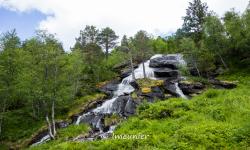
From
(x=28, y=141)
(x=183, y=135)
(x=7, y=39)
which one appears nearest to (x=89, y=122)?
(x=28, y=141)

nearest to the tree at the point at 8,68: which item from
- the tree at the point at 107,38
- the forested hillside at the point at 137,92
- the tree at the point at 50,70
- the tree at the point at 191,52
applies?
the forested hillside at the point at 137,92

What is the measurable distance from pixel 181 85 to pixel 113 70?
24.9 metres

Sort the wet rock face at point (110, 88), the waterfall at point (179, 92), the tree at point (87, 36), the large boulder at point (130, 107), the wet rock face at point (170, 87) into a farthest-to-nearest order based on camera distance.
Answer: the tree at point (87, 36)
the wet rock face at point (110, 88)
the wet rock face at point (170, 87)
the waterfall at point (179, 92)
the large boulder at point (130, 107)

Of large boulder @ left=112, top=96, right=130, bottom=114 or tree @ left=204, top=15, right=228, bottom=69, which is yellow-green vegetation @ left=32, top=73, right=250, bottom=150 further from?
tree @ left=204, top=15, right=228, bottom=69

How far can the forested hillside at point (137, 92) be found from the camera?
2281 centimetres

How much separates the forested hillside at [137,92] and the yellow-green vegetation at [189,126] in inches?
2.4

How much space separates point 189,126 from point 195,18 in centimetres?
5881

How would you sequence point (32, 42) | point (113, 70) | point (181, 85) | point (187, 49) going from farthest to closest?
point (113, 70), point (187, 49), point (181, 85), point (32, 42)

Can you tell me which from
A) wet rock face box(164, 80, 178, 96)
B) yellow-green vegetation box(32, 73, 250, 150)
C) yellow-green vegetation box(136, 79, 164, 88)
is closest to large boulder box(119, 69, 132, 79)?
yellow-green vegetation box(136, 79, 164, 88)

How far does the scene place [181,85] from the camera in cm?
4769

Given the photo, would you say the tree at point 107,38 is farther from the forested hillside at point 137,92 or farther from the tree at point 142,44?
the tree at point 142,44

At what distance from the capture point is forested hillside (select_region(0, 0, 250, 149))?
2281 cm

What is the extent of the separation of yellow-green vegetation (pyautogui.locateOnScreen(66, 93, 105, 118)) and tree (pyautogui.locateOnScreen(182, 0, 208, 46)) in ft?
117

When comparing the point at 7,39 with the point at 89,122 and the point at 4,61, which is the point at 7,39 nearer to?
the point at 4,61
